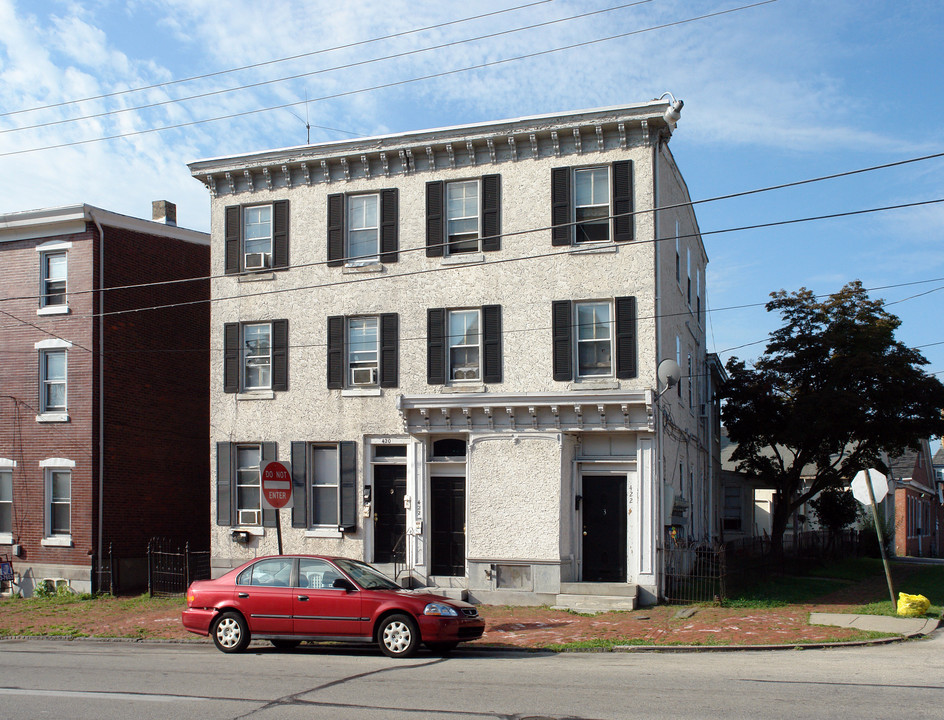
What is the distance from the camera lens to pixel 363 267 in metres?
22.4

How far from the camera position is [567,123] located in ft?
67.5

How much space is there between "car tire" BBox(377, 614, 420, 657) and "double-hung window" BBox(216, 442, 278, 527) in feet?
32.2

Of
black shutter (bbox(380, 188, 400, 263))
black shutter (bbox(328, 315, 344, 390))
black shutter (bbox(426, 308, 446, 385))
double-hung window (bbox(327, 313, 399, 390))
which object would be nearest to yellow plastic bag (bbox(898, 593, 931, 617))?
black shutter (bbox(426, 308, 446, 385))

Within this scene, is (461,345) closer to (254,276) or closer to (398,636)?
(254,276)

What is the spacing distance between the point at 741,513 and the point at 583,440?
2257cm

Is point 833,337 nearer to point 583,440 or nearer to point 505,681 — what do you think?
point 583,440

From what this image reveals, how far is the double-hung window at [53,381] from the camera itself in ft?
81.8

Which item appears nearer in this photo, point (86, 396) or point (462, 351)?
point (462, 351)

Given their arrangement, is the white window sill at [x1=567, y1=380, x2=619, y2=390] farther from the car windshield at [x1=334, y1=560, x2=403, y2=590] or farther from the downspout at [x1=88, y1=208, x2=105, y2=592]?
the downspout at [x1=88, y1=208, x2=105, y2=592]

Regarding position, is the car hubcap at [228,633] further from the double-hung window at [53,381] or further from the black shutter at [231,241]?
the double-hung window at [53,381]

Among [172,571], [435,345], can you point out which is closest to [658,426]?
[435,345]

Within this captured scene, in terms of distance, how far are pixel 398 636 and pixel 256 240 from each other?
12876 mm

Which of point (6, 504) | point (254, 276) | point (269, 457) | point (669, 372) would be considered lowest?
point (6, 504)

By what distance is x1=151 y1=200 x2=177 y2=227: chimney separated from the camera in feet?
94.2
